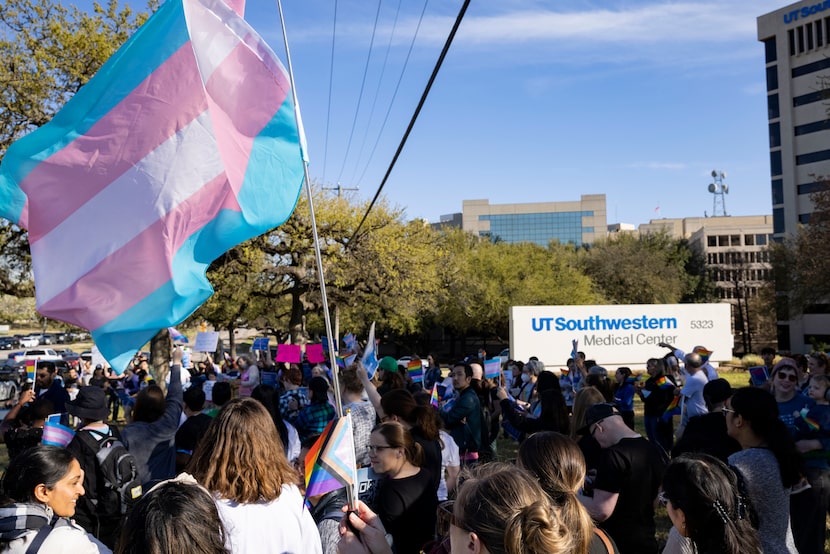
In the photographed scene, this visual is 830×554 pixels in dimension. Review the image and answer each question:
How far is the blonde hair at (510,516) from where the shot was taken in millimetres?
2258

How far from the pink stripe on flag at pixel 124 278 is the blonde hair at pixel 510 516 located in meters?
2.77

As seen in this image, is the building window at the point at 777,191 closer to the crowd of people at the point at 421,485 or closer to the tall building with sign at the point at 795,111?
the tall building with sign at the point at 795,111

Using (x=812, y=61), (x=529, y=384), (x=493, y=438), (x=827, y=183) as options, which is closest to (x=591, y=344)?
(x=827, y=183)

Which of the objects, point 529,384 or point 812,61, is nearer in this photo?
point 529,384

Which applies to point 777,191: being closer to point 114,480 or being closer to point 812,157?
point 812,157

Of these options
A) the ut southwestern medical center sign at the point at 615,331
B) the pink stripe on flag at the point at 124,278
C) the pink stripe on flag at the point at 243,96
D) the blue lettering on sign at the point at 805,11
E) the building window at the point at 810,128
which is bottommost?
the ut southwestern medical center sign at the point at 615,331

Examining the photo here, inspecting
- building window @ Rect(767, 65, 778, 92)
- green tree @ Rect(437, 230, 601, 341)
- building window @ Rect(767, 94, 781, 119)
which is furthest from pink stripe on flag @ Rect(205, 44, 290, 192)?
building window @ Rect(767, 65, 778, 92)

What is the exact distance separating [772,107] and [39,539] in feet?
258

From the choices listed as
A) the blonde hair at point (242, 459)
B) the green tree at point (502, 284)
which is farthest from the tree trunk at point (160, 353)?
the green tree at point (502, 284)

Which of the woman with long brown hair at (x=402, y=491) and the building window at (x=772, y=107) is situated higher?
the building window at (x=772, y=107)

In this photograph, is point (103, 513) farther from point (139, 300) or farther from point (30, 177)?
point (30, 177)

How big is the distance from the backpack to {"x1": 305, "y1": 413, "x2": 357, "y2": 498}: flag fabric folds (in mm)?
2229

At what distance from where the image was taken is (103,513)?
4980mm

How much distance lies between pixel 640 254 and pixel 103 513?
59908 millimetres
